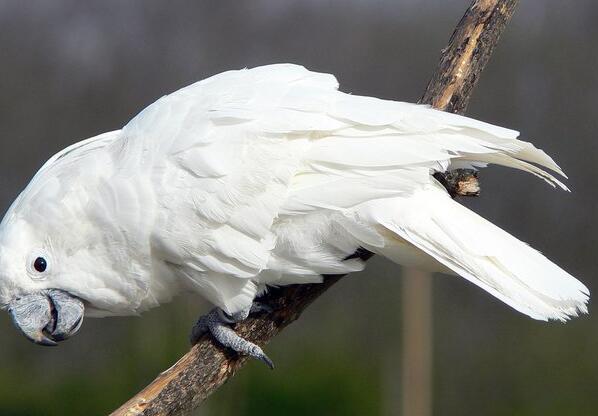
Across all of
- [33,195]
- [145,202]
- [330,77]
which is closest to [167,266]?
[145,202]

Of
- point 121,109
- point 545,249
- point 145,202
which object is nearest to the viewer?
point 145,202

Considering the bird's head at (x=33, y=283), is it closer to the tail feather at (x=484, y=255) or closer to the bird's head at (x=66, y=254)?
the bird's head at (x=66, y=254)

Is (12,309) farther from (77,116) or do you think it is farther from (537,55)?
(537,55)

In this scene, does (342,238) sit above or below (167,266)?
above

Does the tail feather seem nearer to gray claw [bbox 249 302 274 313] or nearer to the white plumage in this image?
the white plumage

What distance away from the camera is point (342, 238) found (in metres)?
1.97

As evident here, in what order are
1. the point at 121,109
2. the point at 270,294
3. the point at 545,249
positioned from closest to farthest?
1. the point at 270,294
2. the point at 545,249
3. the point at 121,109

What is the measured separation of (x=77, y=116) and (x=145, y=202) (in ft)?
7.51

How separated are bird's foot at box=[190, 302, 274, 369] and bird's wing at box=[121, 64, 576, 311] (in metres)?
0.04

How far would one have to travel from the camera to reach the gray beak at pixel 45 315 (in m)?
2.04

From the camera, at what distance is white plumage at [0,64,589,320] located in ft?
6.22

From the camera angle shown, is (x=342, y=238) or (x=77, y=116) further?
(x=77, y=116)

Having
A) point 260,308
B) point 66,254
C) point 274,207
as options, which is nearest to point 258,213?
point 274,207

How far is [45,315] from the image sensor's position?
205 cm
